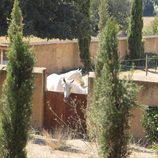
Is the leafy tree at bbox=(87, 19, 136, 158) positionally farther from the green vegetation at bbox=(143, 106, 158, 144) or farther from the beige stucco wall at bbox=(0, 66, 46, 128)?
the beige stucco wall at bbox=(0, 66, 46, 128)

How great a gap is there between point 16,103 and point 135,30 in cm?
3215

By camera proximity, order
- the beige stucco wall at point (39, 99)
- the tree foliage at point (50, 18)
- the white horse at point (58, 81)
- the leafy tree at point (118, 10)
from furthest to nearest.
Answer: the leafy tree at point (118, 10), the tree foliage at point (50, 18), the white horse at point (58, 81), the beige stucco wall at point (39, 99)

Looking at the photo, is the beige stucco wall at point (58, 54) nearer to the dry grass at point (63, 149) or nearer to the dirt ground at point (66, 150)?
the dry grass at point (63, 149)

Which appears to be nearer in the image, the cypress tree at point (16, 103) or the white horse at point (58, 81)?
the cypress tree at point (16, 103)

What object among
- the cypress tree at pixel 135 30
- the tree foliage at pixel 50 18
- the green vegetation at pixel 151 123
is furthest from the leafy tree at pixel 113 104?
the cypress tree at pixel 135 30

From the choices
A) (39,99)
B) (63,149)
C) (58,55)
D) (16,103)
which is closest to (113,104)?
(16,103)

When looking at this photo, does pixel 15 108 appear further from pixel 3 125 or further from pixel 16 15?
pixel 16 15

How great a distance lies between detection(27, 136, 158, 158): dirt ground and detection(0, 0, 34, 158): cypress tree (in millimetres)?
2602

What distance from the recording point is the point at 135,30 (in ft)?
134

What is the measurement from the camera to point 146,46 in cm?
4728

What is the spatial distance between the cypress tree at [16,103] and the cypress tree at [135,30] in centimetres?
3163

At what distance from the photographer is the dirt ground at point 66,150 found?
1273cm

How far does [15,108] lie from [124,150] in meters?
2.31

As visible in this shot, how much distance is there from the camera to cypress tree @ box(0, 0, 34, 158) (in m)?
9.55
